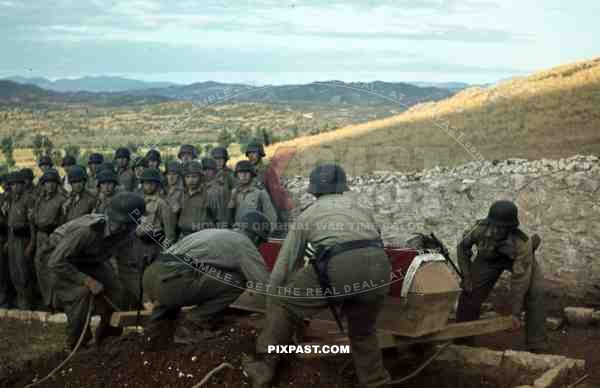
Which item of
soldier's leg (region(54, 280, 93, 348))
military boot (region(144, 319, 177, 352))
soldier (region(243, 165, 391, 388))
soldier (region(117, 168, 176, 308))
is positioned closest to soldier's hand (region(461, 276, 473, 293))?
soldier (region(243, 165, 391, 388))

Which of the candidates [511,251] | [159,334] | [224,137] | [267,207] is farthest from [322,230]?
[224,137]

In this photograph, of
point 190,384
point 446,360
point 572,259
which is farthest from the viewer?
point 572,259

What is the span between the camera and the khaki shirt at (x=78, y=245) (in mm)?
7035

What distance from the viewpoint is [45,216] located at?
9.77 m

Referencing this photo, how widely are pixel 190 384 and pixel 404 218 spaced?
6.97 meters

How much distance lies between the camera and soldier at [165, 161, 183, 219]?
941cm

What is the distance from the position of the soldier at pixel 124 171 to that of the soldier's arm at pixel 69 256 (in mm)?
3450

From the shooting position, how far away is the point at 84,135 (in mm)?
25312

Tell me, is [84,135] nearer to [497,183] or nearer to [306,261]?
[497,183]

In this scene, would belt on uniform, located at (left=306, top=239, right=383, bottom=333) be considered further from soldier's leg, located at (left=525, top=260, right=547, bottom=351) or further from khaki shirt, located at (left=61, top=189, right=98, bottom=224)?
khaki shirt, located at (left=61, top=189, right=98, bottom=224)

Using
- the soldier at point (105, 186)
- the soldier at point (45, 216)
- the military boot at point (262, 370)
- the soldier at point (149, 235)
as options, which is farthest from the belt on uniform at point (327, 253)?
the soldier at point (45, 216)

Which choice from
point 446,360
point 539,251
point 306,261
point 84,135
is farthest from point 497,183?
point 84,135

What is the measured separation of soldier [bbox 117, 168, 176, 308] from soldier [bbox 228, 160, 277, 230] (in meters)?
0.74

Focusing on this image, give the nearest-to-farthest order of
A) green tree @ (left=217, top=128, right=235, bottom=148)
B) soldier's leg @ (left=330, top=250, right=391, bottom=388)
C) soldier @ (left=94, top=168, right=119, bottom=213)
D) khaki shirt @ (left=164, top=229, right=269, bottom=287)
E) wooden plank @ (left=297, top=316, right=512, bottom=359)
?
soldier's leg @ (left=330, top=250, right=391, bottom=388) → wooden plank @ (left=297, top=316, right=512, bottom=359) → khaki shirt @ (left=164, top=229, right=269, bottom=287) → soldier @ (left=94, top=168, right=119, bottom=213) → green tree @ (left=217, top=128, right=235, bottom=148)
